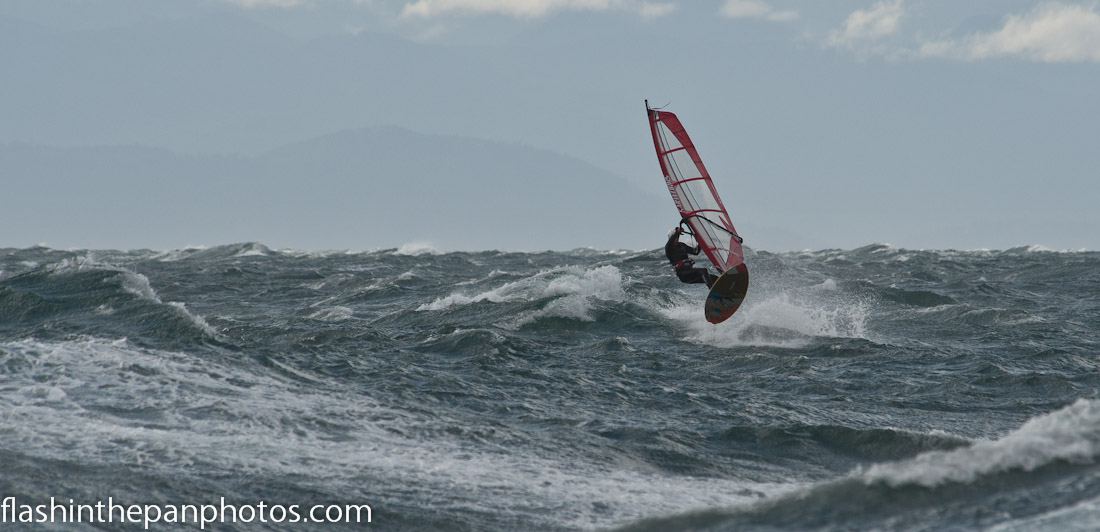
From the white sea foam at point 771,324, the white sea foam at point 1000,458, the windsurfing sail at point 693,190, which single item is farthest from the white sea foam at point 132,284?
the white sea foam at point 1000,458

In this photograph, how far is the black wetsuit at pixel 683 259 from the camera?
1609 cm

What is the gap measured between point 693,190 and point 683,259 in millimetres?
1798

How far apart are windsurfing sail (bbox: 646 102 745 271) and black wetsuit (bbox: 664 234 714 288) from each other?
2.68ft

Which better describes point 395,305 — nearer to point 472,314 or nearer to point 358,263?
point 472,314

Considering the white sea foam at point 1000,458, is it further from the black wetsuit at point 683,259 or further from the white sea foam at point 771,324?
the white sea foam at point 771,324

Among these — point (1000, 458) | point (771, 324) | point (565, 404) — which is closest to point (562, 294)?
point (771, 324)

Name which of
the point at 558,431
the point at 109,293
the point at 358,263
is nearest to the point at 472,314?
the point at 109,293

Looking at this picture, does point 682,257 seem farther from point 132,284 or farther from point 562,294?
point 132,284

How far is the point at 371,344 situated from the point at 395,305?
231 inches

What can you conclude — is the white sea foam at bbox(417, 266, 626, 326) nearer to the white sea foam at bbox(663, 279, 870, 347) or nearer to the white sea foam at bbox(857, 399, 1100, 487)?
the white sea foam at bbox(663, 279, 870, 347)

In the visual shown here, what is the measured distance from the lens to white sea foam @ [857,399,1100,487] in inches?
305

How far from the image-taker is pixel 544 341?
17.0 m

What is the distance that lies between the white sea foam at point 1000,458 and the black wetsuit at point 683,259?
793 cm

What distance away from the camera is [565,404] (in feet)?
42.0
